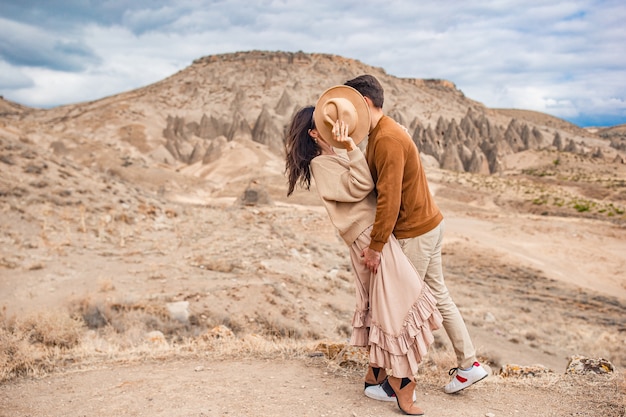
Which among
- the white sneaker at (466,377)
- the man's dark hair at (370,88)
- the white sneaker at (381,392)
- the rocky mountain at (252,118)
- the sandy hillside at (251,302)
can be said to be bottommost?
the sandy hillside at (251,302)

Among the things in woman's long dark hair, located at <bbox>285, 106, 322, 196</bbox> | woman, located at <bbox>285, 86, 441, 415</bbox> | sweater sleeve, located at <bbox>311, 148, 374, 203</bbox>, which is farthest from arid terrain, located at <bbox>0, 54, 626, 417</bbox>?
woman's long dark hair, located at <bbox>285, 106, 322, 196</bbox>

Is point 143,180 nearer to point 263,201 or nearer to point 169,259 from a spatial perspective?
point 263,201

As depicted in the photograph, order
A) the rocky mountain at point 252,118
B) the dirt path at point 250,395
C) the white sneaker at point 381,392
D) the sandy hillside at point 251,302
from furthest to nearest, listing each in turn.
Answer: the rocky mountain at point 252,118, the sandy hillside at point 251,302, the white sneaker at point 381,392, the dirt path at point 250,395

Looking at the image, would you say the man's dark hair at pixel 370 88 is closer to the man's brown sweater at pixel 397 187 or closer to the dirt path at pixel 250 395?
the man's brown sweater at pixel 397 187

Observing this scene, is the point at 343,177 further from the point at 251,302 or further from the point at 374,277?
the point at 251,302

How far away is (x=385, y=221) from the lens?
10.1 ft

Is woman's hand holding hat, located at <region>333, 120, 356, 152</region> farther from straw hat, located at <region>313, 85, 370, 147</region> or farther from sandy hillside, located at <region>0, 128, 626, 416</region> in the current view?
sandy hillside, located at <region>0, 128, 626, 416</region>

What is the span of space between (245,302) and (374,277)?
522 cm

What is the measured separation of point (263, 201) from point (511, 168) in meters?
37.4

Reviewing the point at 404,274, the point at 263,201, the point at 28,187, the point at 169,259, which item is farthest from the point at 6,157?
the point at 404,274

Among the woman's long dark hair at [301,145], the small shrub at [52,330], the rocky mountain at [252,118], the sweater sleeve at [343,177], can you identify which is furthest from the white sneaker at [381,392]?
the rocky mountain at [252,118]

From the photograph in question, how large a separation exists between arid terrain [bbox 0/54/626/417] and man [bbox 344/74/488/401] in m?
0.51

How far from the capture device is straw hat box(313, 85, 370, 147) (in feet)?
10.3

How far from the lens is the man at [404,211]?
3090 mm
